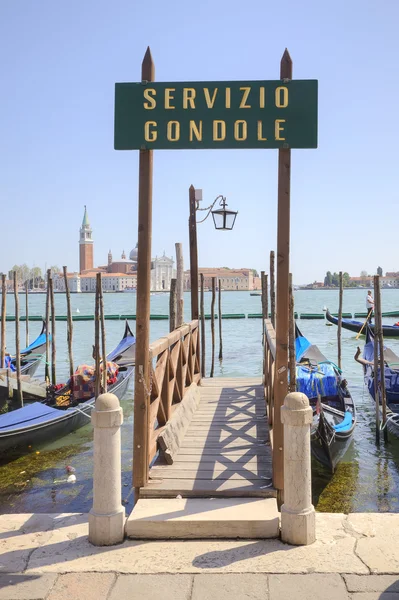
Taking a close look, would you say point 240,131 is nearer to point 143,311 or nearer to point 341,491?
point 143,311

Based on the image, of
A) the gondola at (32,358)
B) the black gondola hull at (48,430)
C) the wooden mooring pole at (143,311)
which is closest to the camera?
the wooden mooring pole at (143,311)

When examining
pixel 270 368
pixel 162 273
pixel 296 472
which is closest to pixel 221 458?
pixel 270 368

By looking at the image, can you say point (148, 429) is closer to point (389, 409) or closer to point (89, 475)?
point (89, 475)

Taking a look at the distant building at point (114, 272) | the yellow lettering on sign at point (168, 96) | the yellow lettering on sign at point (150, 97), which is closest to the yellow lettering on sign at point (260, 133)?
the yellow lettering on sign at point (168, 96)

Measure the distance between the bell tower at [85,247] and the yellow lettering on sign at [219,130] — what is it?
139443 mm

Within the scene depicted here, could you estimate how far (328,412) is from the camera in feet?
25.6

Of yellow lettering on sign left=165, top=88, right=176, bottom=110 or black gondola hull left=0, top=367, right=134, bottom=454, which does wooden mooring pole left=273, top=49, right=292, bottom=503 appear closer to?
yellow lettering on sign left=165, top=88, right=176, bottom=110

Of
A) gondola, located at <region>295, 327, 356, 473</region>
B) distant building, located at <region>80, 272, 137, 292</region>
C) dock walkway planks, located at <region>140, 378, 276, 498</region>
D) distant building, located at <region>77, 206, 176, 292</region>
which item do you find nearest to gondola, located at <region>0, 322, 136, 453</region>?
dock walkway planks, located at <region>140, 378, 276, 498</region>

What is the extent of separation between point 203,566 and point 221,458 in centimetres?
163

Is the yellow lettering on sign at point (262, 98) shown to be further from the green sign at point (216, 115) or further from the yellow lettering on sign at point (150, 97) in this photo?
the yellow lettering on sign at point (150, 97)

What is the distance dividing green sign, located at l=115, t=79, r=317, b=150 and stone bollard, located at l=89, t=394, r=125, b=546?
1.64 meters

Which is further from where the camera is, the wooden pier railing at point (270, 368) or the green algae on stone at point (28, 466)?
the green algae on stone at point (28, 466)

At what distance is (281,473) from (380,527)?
69cm

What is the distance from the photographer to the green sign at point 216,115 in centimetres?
357
